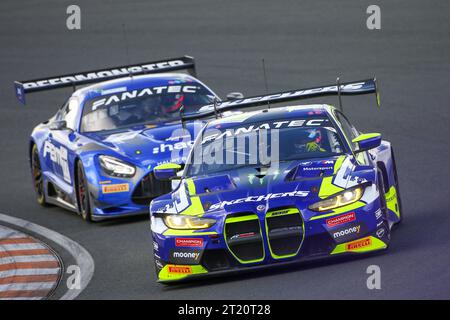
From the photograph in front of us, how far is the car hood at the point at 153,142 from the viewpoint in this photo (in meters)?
13.4

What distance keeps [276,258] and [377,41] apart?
1573cm

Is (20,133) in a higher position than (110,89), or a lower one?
lower

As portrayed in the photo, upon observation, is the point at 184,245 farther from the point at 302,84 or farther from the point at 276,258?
the point at 302,84

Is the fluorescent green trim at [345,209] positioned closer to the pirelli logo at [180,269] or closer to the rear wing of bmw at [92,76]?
the pirelli logo at [180,269]

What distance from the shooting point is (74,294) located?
10.3 meters

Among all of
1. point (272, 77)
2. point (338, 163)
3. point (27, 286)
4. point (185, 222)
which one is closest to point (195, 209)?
point (185, 222)

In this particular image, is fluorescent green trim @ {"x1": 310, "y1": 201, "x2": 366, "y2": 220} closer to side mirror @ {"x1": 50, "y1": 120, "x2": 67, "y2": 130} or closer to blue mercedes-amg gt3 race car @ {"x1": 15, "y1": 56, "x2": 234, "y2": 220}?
blue mercedes-amg gt3 race car @ {"x1": 15, "y1": 56, "x2": 234, "y2": 220}

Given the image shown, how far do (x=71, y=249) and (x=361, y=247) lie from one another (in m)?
3.56

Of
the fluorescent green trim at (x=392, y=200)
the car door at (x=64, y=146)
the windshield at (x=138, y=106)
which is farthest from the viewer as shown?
the windshield at (x=138, y=106)

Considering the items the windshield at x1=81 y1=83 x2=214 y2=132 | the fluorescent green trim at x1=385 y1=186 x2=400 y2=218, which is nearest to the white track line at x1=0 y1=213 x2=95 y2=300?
the windshield at x1=81 y1=83 x2=214 y2=132

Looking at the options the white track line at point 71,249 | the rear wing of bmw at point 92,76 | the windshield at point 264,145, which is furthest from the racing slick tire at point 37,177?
the windshield at point 264,145

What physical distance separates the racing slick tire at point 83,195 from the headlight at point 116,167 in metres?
0.29
